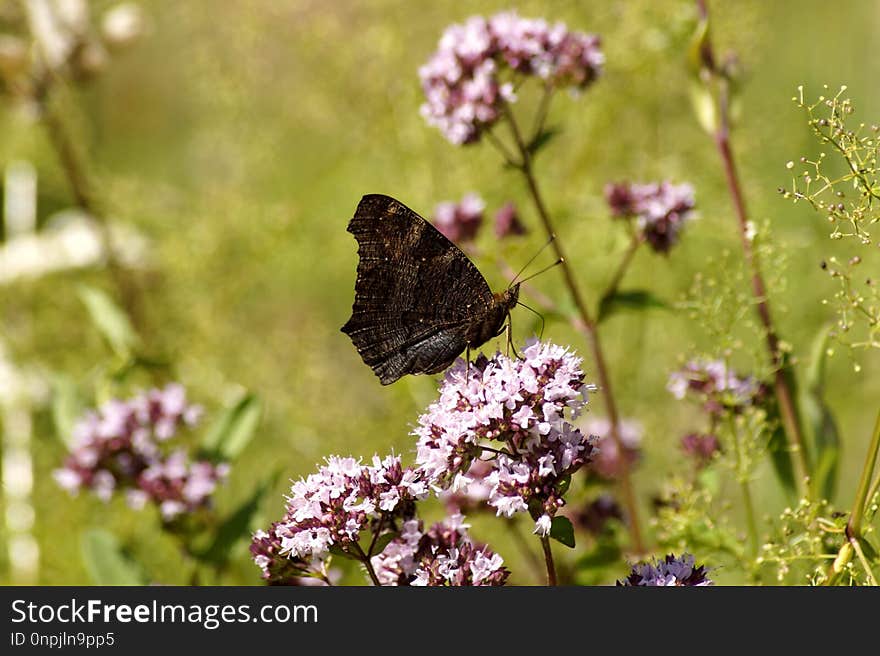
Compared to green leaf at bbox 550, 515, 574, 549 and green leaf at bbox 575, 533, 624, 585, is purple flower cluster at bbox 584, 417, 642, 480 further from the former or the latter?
green leaf at bbox 550, 515, 574, 549

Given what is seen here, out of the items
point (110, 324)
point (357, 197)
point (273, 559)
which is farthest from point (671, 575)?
point (357, 197)

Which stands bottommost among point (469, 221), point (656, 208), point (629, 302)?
point (629, 302)

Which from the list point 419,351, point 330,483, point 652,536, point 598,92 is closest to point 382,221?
point 419,351

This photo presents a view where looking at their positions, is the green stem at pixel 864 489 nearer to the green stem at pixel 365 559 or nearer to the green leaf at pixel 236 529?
the green stem at pixel 365 559

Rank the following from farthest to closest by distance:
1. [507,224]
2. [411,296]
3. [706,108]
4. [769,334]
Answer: [507,224]
[706,108]
[769,334]
[411,296]

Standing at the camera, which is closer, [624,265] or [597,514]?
[624,265]

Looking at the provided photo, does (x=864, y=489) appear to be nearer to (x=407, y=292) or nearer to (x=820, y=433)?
(x=820, y=433)

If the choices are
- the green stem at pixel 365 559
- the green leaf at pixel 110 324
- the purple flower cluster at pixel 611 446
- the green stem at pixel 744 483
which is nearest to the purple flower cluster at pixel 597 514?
the purple flower cluster at pixel 611 446

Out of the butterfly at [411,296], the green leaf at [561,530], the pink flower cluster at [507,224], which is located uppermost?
the pink flower cluster at [507,224]
